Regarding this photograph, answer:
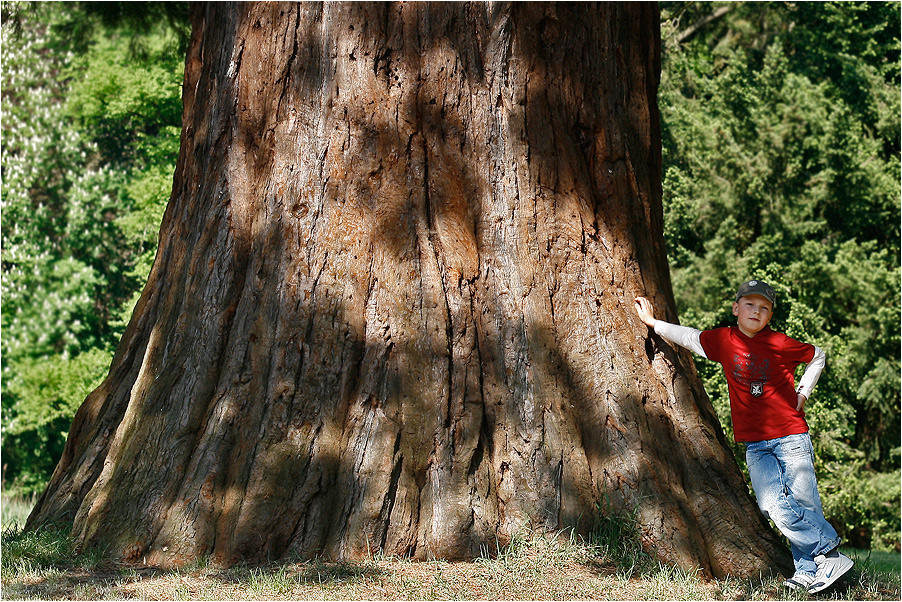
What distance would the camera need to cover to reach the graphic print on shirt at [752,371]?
16.4ft

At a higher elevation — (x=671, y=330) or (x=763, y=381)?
(x=671, y=330)

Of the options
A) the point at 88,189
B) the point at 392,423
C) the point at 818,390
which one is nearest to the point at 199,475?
the point at 392,423

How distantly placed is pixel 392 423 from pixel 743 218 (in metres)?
20.9

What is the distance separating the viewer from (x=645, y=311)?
A: 531cm

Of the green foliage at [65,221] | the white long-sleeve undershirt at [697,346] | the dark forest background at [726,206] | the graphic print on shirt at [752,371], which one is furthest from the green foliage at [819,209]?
the graphic print on shirt at [752,371]

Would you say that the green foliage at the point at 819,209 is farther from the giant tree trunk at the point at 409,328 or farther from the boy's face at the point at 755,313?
the giant tree trunk at the point at 409,328

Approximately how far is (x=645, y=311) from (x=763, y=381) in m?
0.78

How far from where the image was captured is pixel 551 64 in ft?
17.6

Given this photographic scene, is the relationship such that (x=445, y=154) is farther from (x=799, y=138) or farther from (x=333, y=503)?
(x=799, y=138)

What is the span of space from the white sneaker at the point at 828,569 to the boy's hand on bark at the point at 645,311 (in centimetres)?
155

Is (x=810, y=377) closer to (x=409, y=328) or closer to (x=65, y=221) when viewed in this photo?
(x=409, y=328)

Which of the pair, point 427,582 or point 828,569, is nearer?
point 427,582

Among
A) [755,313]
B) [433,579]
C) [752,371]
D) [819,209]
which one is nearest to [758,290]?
[755,313]

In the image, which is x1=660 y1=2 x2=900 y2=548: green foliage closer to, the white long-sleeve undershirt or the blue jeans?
the white long-sleeve undershirt
